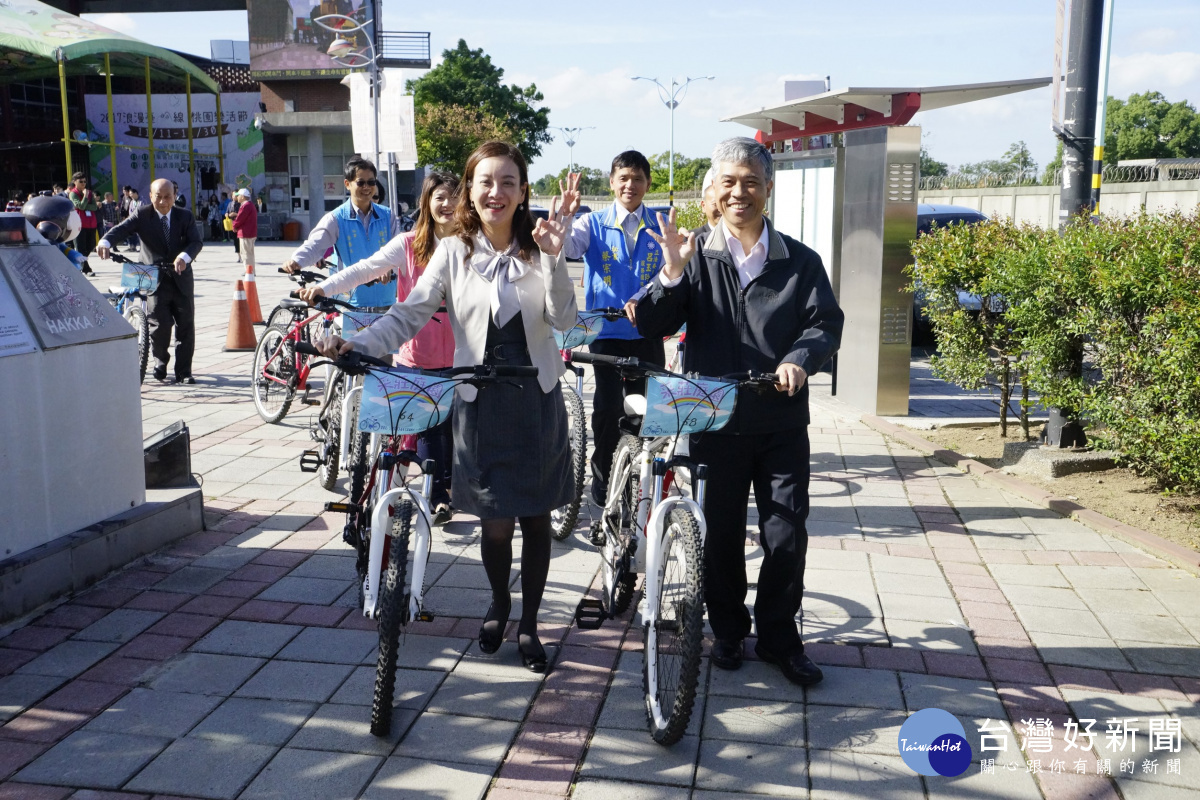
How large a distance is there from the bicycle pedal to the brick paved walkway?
128 millimetres

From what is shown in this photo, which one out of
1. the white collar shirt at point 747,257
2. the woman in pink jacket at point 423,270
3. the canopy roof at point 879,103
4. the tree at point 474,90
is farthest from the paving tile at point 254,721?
the tree at point 474,90

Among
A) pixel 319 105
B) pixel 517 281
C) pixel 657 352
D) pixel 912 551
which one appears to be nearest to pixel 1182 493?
pixel 912 551

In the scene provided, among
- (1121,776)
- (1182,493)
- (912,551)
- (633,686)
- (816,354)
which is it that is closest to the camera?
(1121,776)

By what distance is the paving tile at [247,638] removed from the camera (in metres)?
4.05

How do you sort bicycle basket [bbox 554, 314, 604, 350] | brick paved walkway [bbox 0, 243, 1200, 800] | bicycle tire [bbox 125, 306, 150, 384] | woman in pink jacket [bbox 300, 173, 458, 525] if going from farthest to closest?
bicycle tire [bbox 125, 306, 150, 384] < bicycle basket [bbox 554, 314, 604, 350] < woman in pink jacket [bbox 300, 173, 458, 525] < brick paved walkway [bbox 0, 243, 1200, 800]

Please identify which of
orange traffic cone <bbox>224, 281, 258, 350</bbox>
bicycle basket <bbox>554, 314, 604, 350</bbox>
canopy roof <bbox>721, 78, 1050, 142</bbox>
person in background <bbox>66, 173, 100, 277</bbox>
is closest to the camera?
bicycle basket <bbox>554, 314, 604, 350</bbox>

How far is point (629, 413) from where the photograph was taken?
3961 millimetres

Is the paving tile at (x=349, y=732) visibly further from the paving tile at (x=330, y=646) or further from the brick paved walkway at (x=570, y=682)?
the paving tile at (x=330, y=646)

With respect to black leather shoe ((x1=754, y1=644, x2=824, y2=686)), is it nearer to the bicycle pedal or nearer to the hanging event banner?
the bicycle pedal

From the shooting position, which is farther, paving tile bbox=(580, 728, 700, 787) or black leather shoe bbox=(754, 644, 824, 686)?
black leather shoe bbox=(754, 644, 824, 686)

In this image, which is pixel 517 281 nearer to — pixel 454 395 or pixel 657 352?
pixel 454 395

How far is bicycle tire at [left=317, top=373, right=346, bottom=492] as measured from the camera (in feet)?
19.6

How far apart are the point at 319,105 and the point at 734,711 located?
4704 centimetres

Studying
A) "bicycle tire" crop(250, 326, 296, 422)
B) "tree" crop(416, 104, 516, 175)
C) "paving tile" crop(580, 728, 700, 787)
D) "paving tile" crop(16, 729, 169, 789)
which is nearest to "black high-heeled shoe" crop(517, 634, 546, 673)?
"paving tile" crop(580, 728, 700, 787)
